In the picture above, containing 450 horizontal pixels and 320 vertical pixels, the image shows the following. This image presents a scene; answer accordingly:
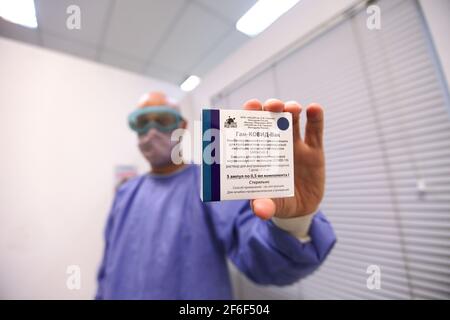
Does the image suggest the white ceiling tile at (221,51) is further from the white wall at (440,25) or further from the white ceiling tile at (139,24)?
the white wall at (440,25)

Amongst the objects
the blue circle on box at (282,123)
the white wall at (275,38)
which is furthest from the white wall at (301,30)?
the blue circle on box at (282,123)

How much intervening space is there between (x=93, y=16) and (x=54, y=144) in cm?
69

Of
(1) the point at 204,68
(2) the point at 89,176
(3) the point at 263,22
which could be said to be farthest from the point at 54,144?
(3) the point at 263,22

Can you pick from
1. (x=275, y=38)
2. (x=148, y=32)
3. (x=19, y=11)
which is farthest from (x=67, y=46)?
(x=275, y=38)

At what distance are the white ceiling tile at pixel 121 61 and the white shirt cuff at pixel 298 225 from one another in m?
0.49

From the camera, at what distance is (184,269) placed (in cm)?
73

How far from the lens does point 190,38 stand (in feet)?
1.24

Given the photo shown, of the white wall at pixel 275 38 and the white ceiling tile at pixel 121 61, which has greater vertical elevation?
the white ceiling tile at pixel 121 61

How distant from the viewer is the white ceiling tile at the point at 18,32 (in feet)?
1.08

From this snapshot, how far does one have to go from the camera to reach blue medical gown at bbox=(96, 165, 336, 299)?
2.10ft

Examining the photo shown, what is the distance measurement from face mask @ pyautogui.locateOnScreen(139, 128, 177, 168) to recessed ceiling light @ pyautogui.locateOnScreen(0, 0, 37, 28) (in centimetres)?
46

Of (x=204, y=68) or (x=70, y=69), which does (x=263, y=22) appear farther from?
(x=70, y=69)

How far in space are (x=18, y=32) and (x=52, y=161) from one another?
0.58 metres

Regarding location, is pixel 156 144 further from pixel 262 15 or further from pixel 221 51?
pixel 262 15
